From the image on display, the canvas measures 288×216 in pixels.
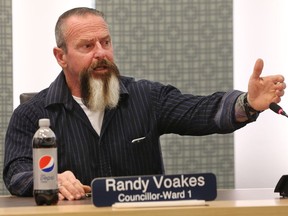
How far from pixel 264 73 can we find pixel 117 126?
1694 millimetres

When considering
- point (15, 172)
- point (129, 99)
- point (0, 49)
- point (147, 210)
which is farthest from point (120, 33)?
point (147, 210)

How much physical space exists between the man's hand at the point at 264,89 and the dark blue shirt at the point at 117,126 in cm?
21

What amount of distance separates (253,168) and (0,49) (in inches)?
63.1

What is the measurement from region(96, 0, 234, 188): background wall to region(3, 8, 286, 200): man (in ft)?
4.05

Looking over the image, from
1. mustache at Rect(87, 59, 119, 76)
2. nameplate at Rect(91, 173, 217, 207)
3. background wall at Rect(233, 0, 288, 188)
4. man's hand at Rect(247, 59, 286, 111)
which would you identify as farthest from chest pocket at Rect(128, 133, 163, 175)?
background wall at Rect(233, 0, 288, 188)

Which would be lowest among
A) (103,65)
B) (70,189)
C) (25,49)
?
(70,189)

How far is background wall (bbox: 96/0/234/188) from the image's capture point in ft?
13.9

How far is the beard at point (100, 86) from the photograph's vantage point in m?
2.81

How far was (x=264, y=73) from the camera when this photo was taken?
4.29 metres

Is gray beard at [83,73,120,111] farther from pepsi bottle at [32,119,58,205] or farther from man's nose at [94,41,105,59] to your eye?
pepsi bottle at [32,119,58,205]

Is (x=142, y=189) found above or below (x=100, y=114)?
below

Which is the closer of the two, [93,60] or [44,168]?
[44,168]

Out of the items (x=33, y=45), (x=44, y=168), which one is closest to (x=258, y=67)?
(x=44, y=168)

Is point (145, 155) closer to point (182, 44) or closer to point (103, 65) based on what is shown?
point (103, 65)
